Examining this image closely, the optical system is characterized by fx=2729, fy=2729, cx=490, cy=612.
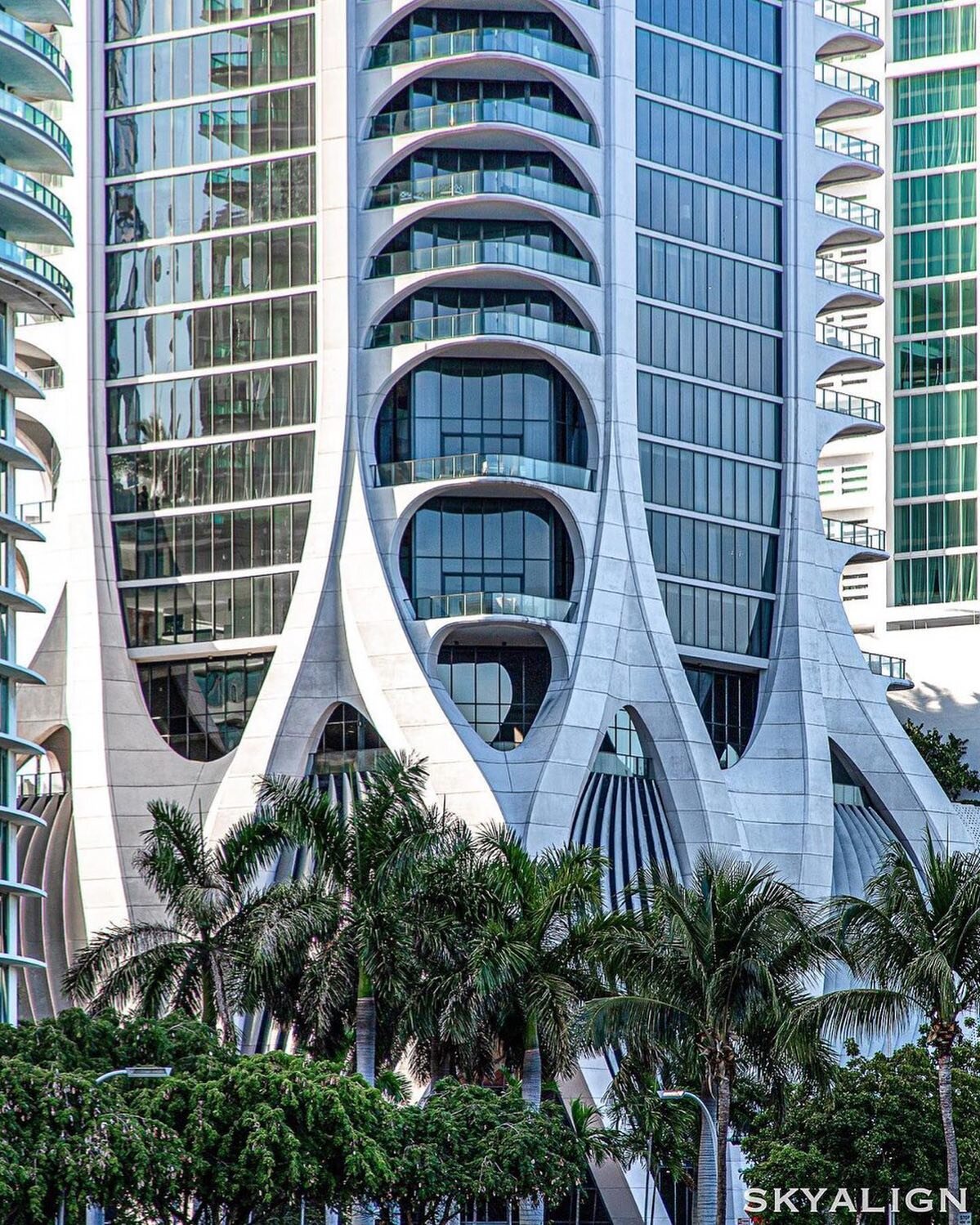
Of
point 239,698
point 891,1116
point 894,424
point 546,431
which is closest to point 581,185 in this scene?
point 546,431

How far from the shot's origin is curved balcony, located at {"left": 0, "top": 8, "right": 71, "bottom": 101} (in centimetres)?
8281

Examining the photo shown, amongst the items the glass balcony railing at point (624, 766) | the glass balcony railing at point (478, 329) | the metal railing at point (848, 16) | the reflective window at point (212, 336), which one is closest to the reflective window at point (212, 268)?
the reflective window at point (212, 336)

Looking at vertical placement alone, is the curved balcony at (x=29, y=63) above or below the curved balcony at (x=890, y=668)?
above

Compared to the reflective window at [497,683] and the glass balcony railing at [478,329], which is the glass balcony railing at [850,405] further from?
the reflective window at [497,683]

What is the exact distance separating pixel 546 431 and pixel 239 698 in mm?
16385

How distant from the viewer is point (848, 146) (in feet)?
406

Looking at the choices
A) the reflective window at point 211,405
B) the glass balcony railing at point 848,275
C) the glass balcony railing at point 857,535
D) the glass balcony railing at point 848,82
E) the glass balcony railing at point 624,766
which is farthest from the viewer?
the glass balcony railing at point 848,82

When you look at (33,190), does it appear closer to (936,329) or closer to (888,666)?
(888,666)

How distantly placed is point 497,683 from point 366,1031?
3594 centimetres

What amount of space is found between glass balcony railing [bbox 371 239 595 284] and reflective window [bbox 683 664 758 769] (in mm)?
17410

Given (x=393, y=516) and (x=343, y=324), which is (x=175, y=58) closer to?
(x=343, y=324)

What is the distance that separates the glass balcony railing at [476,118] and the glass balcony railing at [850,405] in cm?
1827

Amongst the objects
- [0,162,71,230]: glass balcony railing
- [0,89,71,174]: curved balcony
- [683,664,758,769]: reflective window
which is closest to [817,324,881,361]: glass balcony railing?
[683,664,758,769]: reflective window

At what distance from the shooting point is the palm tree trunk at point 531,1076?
7375 centimetres
